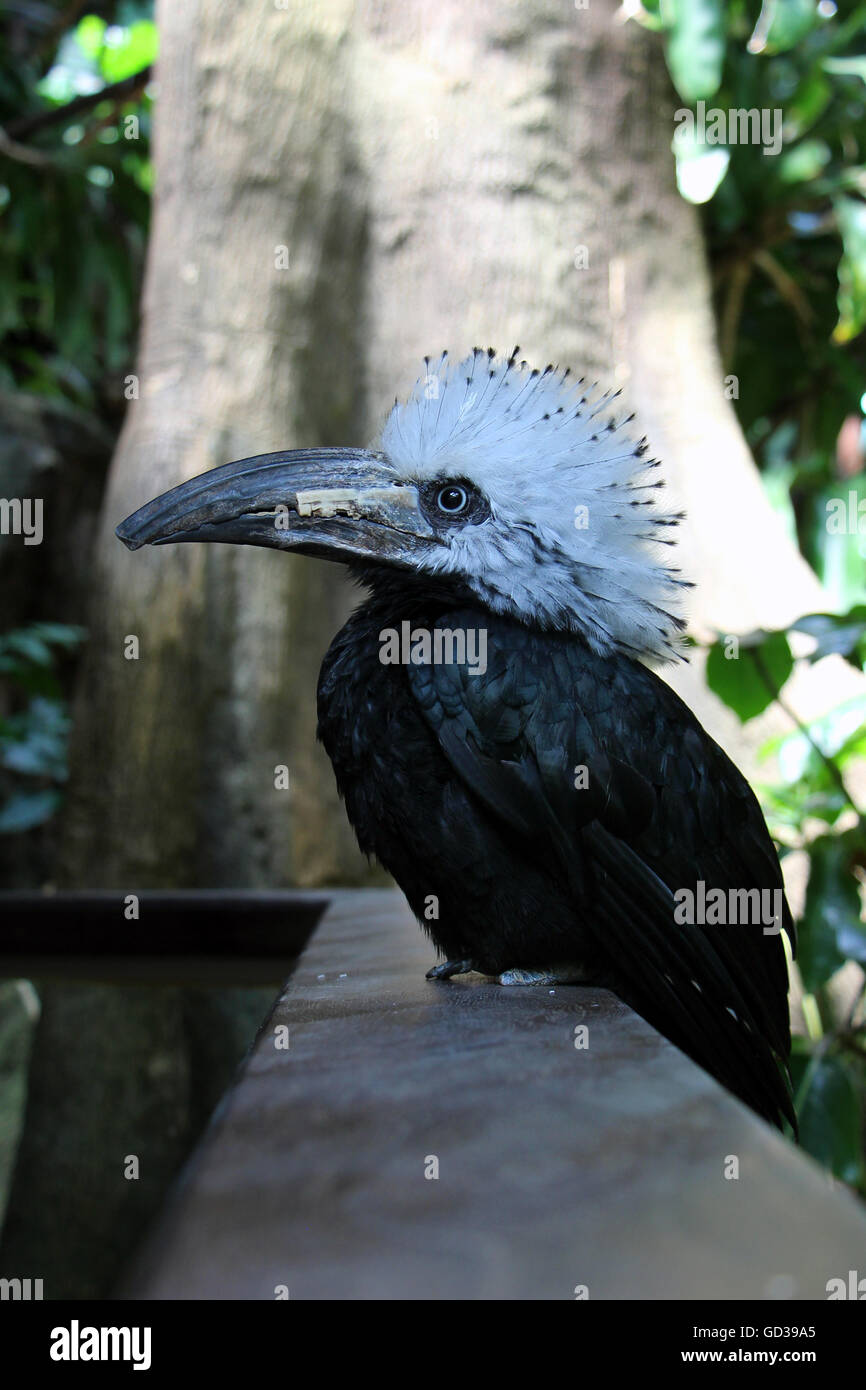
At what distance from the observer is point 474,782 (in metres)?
1.53

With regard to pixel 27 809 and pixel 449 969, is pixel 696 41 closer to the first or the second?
pixel 449 969

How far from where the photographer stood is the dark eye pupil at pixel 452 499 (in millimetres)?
1800

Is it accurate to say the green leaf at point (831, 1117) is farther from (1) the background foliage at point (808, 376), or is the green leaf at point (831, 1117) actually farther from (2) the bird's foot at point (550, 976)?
(2) the bird's foot at point (550, 976)

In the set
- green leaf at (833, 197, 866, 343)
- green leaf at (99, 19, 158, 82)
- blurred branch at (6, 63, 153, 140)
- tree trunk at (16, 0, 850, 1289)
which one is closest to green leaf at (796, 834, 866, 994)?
tree trunk at (16, 0, 850, 1289)

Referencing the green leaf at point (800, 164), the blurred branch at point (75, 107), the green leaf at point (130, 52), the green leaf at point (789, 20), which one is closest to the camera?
the green leaf at point (789, 20)

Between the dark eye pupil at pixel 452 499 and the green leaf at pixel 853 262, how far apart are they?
2.63m

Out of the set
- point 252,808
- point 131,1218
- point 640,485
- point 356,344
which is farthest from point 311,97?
point 131,1218

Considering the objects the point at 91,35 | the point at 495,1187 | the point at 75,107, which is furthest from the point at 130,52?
the point at 495,1187

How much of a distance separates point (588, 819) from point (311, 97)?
9.83ft

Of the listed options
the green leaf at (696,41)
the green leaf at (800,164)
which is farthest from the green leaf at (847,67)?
the green leaf at (696,41)

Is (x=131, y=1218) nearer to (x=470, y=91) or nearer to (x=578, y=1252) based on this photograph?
(x=578, y=1252)

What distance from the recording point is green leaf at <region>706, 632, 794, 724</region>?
7.68 feet

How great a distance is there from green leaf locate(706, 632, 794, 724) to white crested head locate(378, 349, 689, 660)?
0.57 meters

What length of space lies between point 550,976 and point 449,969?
140 millimetres
